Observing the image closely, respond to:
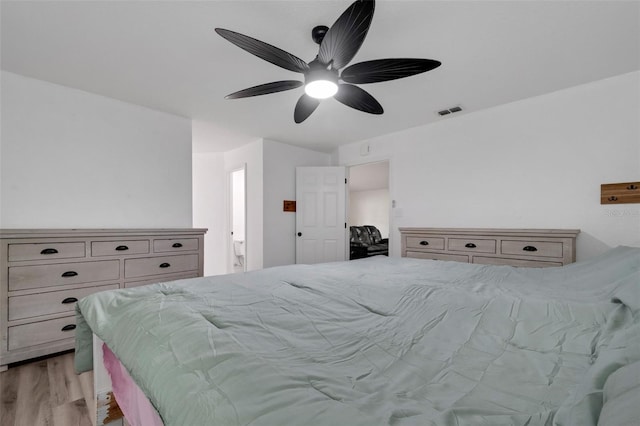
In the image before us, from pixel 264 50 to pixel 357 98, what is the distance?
843 millimetres

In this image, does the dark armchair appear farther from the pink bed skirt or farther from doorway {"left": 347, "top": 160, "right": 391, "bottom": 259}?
the pink bed skirt

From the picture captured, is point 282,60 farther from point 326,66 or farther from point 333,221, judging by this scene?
point 333,221

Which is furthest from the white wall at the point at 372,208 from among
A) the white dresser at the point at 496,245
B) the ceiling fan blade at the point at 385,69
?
the ceiling fan blade at the point at 385,69

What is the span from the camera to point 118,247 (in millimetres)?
2561

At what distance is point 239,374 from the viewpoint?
24.1 inches

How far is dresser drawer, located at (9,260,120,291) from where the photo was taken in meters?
2.10

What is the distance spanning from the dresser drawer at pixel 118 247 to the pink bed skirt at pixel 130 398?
159 cm

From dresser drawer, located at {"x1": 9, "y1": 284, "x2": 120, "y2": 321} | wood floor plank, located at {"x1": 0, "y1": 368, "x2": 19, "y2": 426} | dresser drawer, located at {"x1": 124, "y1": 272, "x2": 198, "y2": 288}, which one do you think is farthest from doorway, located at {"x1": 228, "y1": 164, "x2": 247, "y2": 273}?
wood floor plank, located at {"x1": 0, "y1": 368, "x2": 19, "y2": 426}

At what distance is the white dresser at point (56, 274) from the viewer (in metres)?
2.06

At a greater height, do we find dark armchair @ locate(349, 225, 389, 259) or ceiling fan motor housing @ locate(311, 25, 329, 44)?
ceiling fan motor housing @ locate(311, 25, 329, 44)

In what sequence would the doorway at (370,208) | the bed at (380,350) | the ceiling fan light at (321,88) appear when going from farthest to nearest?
the doorway at (370,208) → the ceiling fan light at (321,88) → the bed at (380,350)

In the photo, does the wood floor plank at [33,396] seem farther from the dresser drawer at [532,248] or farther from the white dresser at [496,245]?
the dresser drawer at [532,248]

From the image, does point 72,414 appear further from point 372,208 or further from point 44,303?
point 372,208

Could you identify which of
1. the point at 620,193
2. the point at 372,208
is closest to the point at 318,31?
the point at 620,193
